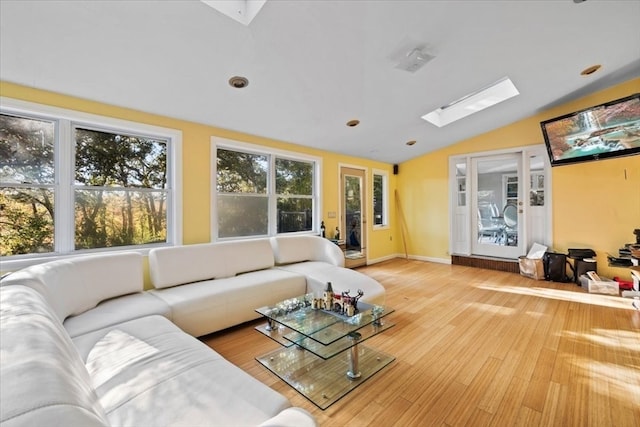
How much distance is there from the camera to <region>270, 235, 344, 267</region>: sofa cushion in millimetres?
3639

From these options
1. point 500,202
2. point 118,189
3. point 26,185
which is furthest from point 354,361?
point 500,202

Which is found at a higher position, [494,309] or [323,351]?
→ [323,351]

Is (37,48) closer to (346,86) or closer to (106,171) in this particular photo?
(106,171)

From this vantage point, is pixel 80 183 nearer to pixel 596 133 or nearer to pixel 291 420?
pixel 291 420

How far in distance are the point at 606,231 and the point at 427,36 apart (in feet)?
13.7

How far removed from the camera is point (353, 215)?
5402 millimetres

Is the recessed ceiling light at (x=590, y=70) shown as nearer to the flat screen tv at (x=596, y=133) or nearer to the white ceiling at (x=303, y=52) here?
the white ceiling at (x=303, y=52)

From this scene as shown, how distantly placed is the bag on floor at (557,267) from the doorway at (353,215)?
2990 millimetres

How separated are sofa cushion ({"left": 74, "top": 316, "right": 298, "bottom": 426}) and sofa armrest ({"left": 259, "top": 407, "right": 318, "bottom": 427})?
13cm

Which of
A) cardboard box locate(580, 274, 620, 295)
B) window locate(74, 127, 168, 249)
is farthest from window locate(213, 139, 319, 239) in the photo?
cardboard box locate(580, 274, 620, 295)

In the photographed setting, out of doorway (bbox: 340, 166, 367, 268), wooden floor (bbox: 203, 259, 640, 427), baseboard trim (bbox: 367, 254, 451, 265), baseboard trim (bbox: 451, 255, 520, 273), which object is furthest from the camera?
baseboard trim (bbox: 367, 254, 451, 265)

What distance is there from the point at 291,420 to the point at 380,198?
5.49 metres

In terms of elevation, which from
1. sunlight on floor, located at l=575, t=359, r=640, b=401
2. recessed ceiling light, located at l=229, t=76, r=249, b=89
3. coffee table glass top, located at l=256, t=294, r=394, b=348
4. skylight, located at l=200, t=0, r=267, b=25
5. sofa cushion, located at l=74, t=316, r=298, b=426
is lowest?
sunlight on floor, located at l=575, t=359, r=640, b=401

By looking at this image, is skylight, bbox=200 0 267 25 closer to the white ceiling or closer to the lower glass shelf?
the white ceiling
